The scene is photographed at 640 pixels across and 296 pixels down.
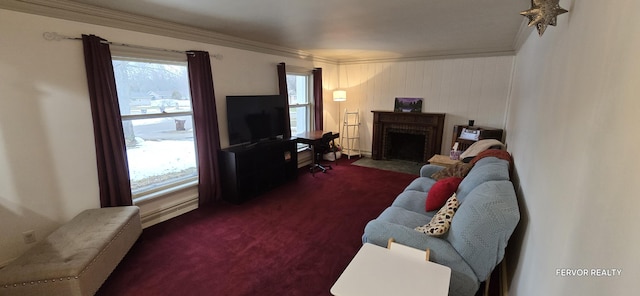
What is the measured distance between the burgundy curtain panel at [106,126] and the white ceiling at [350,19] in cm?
45

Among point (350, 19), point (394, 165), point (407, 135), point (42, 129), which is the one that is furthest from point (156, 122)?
point (407, 135)

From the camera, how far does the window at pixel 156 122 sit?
287cm

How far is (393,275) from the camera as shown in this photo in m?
1.45

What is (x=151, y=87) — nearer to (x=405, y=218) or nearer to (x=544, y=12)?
(x=405, y=218)

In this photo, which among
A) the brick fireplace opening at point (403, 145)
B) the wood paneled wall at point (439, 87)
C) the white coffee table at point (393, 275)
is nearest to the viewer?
the white coffee table at point (393, 275)

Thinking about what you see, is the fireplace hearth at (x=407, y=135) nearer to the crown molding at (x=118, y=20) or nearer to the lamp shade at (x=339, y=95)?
the lamp shade at (x=339, y=95)

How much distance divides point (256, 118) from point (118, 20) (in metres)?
1.95

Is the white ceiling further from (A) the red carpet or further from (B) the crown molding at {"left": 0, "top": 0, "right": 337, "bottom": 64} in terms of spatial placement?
(A) the red carpet

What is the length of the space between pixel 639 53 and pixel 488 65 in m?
4.82

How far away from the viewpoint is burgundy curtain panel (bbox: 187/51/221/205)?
10.9 ft

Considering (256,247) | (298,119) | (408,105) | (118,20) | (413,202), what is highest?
(118,20)

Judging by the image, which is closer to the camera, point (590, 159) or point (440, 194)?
point (590, 159)

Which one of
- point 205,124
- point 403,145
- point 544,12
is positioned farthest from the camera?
point 403,145

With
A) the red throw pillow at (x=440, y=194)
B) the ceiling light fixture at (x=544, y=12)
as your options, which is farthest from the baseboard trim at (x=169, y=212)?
the ceiling light fixture at (x=544, y=12)
